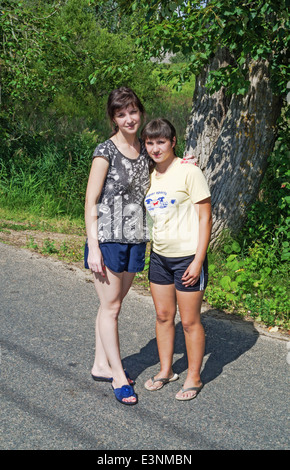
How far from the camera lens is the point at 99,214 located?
140 inches

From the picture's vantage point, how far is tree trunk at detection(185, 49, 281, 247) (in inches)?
260

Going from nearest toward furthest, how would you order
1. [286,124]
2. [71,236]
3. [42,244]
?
[286,124] < [42,244] < [71,236]

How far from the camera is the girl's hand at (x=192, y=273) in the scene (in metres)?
3.50

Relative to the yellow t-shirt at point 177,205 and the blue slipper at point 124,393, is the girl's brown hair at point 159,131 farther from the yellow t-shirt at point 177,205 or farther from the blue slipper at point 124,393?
the blue slipper at point 124,393

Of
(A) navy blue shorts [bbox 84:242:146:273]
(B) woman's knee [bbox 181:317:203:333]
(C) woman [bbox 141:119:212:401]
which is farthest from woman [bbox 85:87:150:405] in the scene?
(B) woman's knee [bbox 181:317:203:333]

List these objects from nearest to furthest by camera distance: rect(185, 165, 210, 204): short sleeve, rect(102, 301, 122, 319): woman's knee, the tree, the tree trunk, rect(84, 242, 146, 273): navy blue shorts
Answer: rect(185, 165, 210, 204): short sleeve < rect(84, 242, 146, 273): navy blue shorts < rect(102, 301, 122, 319): woman's knee < the tree < the tree trunk

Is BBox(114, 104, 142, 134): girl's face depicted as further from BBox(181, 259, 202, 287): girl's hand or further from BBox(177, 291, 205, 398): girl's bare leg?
BBox(177, 291, 205, 398): girl's bare leg

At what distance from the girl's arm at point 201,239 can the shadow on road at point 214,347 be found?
98cm

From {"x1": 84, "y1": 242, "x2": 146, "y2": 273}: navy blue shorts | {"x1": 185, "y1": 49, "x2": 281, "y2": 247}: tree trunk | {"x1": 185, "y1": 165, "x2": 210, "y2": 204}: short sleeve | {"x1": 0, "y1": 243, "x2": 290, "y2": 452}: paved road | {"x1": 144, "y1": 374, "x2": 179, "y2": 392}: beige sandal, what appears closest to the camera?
{"x1": 0, "y1": 243, "x2": 290, "y2": 452}: paved road

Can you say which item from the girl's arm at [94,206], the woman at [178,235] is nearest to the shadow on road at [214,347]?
the woman at [178,235]

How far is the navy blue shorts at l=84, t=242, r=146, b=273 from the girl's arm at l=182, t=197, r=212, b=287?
37 centimetres
